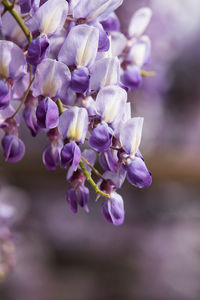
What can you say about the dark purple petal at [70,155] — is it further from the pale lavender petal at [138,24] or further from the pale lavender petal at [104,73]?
the pale lavender petal at [138,24]

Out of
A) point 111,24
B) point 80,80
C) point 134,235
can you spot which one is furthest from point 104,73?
point 134,235

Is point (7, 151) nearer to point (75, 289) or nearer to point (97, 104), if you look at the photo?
point (97, 104)

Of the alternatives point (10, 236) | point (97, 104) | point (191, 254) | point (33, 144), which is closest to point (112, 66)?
point (97, 104)

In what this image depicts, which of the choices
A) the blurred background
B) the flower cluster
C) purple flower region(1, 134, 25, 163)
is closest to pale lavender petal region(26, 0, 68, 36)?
the flower cluster

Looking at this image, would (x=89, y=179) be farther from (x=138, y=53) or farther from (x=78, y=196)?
(x=138, y=53)

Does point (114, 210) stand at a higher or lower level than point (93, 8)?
lower

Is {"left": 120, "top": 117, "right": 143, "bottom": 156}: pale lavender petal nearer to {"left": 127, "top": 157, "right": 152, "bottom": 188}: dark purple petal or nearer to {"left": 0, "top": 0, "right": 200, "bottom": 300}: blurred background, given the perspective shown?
{"left": 127, "top": 157, "right": 152, "bottom": 188}: dark purple petal
